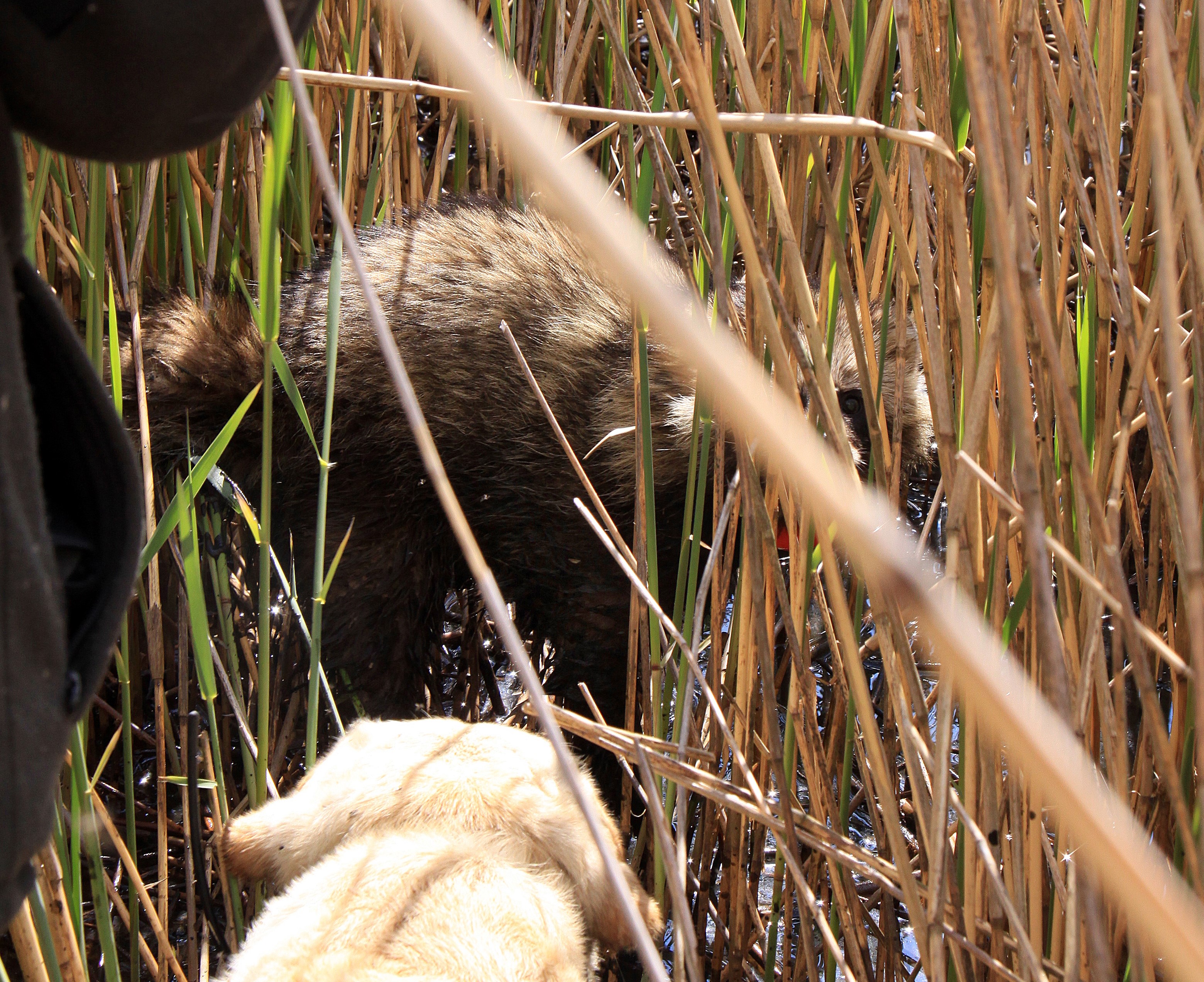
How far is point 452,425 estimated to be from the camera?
2721 millimetres

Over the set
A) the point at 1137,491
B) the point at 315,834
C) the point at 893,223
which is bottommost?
the point at 315,834

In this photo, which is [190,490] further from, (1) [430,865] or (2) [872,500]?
(2) [872,500]

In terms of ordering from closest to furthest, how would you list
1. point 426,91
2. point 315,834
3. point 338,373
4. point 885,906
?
point 426,91 → point 315,834 → point 885,906 → point 338,373

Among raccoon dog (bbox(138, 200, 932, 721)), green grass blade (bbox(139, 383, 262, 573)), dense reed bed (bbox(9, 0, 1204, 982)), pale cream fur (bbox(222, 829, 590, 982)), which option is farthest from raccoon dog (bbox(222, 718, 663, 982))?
raccoon dog (bbox(138, 200, 932, 721))

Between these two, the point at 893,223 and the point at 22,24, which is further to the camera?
the point at 893,223

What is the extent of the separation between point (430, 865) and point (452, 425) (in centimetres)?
157

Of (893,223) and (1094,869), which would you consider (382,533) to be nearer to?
(893,223)

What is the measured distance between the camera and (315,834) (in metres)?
1.41

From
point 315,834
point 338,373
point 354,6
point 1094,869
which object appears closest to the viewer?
point 1094,869

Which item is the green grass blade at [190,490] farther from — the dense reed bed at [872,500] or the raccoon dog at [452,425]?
the raccoon dog at [452,425]

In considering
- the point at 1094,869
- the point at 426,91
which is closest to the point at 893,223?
the point at 426,91

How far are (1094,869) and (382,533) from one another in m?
1.97

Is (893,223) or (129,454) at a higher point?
(893,223)

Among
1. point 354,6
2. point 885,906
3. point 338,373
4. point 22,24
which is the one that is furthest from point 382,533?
point 22,24
